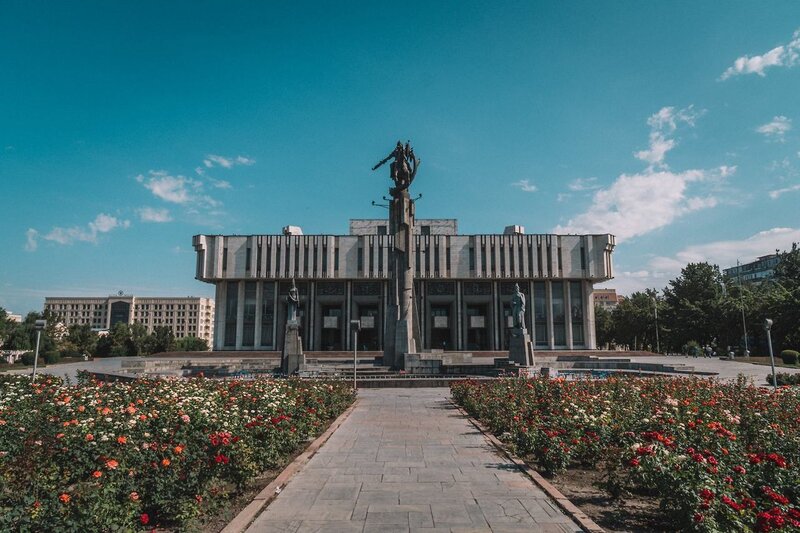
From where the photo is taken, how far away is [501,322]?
58.2 m

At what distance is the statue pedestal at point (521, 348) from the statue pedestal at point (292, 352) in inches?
413

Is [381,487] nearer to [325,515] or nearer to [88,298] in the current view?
[325,515]

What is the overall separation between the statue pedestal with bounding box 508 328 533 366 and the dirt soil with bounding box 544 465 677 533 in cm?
1748

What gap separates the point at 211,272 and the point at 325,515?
55963 millimetres

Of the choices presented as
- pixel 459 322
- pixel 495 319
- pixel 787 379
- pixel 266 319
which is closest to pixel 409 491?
pixel 787 379

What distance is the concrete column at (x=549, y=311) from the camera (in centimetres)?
5735

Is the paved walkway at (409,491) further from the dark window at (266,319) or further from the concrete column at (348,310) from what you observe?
the dark window at (266,319)

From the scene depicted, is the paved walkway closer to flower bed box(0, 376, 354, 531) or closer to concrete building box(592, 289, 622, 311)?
flower bed box(0, 376, 354, 531)

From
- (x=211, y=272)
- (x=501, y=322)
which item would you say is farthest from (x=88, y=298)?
(x=501, y=322)

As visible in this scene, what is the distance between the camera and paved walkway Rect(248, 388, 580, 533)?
194 inches

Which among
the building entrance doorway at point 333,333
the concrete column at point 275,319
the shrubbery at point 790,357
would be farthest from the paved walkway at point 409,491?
the concrete column at point 275,319

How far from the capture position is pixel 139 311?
147000 millimetres

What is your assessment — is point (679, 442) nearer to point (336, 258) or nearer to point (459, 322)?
point (459, 322)

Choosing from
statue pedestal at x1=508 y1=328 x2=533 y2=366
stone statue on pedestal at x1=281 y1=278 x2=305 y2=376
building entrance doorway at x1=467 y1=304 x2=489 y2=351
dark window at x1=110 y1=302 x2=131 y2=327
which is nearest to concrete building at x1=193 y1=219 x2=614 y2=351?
building entrance doorway at x1=467 y1=304 x2=489 y2=351
